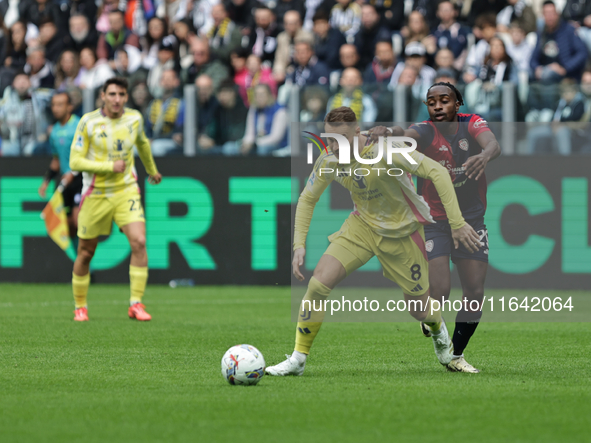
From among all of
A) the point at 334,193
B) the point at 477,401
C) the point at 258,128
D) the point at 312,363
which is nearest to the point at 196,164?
the point at 258,128

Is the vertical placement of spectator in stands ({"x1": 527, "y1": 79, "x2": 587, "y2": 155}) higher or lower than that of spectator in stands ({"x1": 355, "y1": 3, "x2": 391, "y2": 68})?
lower

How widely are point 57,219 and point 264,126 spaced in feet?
11.2

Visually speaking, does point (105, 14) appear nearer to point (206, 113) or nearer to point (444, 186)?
point (206, 113)

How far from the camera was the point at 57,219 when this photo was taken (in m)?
14.7

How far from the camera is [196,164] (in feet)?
49.5

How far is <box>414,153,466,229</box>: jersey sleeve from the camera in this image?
6.85m

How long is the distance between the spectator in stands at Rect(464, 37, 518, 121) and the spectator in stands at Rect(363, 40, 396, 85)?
1.47m

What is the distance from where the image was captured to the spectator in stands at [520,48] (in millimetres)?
14836

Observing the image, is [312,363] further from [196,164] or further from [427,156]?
[196,164]

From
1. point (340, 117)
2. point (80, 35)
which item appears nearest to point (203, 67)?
point (80, 35)

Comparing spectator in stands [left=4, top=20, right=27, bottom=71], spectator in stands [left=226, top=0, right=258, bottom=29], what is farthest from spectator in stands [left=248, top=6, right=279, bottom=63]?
spectator in stands [left=4, top=20, right=27, bottom=71]

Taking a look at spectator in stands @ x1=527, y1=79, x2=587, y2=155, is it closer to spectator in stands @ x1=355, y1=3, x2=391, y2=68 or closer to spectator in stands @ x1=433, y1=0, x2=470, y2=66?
spectator in stands @ x1=433, y1=0, x2=470, y2=66

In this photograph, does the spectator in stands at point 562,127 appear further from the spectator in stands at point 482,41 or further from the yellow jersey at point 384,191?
the yellow jersey at point 384,191

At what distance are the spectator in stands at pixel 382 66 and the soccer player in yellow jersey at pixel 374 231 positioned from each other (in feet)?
26.2
